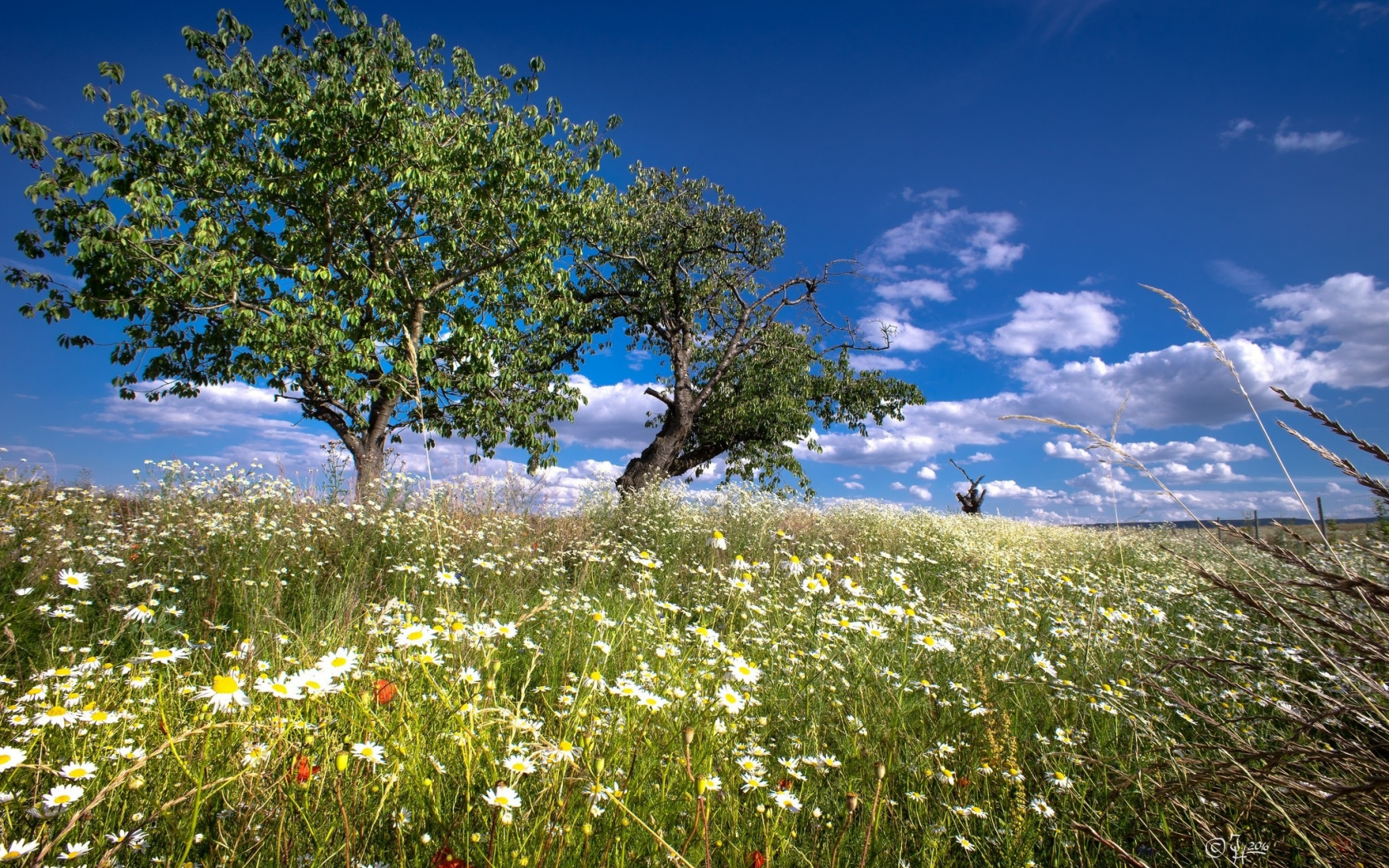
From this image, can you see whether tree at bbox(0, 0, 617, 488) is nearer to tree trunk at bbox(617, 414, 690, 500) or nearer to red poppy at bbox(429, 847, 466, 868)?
tree trunk at bbox(617, 414, 690, 500)

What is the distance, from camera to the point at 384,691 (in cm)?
236

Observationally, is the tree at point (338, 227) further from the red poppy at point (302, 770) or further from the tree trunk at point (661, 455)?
the red poppy at point (302, 770)

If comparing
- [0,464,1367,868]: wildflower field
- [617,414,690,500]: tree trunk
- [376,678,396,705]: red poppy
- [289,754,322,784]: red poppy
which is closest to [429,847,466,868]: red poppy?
[0,464,1367,868]: wildflower field

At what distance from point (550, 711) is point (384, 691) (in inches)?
25.1

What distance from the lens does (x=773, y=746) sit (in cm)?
283

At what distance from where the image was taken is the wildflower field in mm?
1715

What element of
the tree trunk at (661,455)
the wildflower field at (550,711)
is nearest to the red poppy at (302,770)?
the wildflower field at (550,711)

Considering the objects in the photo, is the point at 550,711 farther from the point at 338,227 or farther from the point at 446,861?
the point at 338,227

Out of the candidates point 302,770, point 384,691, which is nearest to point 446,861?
point 302,770

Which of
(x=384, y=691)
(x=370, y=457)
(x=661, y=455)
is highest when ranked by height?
(x=661, y=455)

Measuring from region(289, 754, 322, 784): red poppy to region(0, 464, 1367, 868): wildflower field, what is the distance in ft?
0.16

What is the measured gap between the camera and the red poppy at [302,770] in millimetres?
1795

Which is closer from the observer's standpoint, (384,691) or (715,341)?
→ (384,691)

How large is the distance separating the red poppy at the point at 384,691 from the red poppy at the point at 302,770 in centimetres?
43
